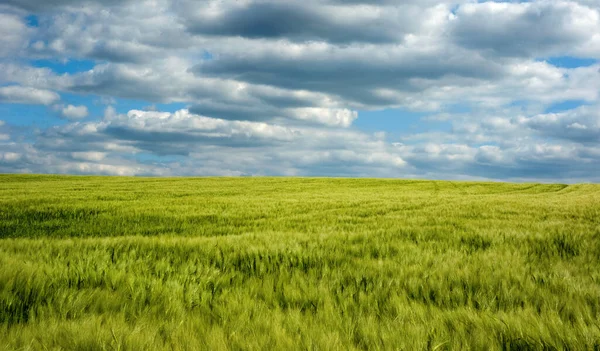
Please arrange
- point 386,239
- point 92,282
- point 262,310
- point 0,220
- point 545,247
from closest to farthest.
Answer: point 262,310 → point 92,282 → point 545,247 → point 386,239 → point 0,220

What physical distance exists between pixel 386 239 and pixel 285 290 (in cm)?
336

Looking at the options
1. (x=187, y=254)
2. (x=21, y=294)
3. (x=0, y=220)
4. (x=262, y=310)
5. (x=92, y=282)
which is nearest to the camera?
(x=262, y=310)

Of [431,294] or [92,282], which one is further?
[92,282]

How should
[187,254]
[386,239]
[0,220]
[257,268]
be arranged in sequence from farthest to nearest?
[0,220], [386,239], [187,254], [257,268]

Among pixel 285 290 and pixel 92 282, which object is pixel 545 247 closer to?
pixel 285 290

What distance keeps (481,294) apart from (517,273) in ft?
2.62

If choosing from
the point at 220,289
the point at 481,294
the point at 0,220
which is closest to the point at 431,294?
the point at 481,294

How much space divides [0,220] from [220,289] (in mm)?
12174

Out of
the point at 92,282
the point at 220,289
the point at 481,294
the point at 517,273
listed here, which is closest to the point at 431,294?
the point at 481,294

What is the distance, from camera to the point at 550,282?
3.48m

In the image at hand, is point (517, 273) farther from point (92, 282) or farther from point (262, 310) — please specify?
point (92, 282)

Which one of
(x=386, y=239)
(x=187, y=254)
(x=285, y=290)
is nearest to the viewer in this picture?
(x=285, y=290)

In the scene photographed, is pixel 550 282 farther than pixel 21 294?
Yes

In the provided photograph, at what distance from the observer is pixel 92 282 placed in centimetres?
354
